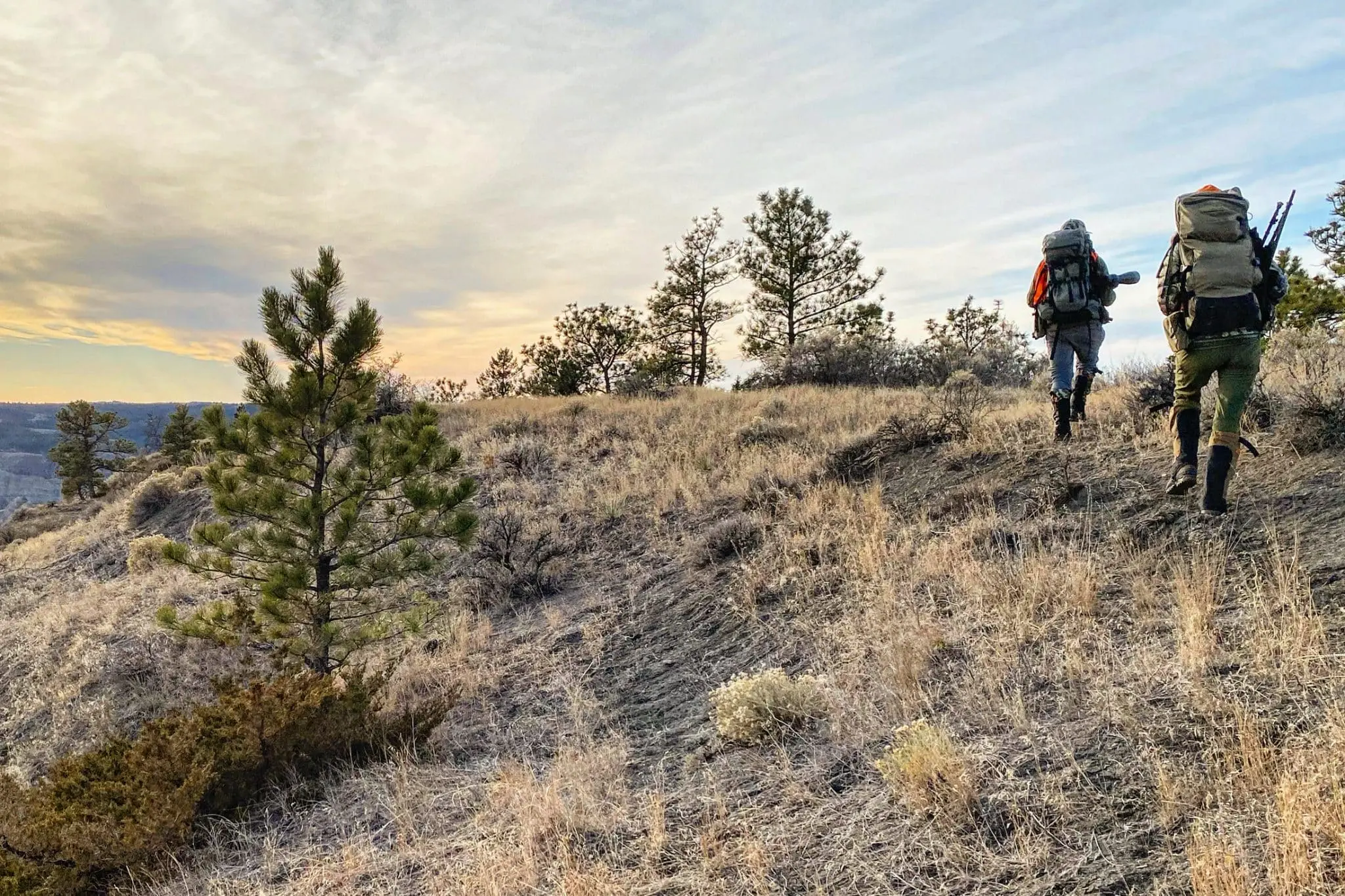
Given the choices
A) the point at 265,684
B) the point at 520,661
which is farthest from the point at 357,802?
the point at 520,661

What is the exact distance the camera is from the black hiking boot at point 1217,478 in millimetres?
4680

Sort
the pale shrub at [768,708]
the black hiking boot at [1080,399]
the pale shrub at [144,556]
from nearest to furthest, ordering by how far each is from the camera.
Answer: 1. the pale shrub at [768,708]
2. the black hiking boot at [1080,399]
3. the pale shrub at [144,556]

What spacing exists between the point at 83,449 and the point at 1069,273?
161ft

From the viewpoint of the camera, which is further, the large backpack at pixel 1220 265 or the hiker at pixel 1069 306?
the hiker at pixel 1069 306

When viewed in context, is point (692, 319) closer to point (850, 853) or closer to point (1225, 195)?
point (1225, 195)

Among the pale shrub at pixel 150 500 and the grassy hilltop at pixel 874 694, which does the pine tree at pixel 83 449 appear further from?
the grassy hilltop at pixel 874 694

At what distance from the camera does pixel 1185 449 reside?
196 inches

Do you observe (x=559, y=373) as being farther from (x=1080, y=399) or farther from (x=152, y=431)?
(x=152, y=431)

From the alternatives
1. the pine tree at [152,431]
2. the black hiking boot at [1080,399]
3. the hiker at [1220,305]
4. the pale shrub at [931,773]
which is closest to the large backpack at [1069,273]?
the black hiking boot at [1080,399]

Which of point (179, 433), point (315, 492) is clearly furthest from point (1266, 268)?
point (179, 433)

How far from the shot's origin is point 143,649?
362 inches

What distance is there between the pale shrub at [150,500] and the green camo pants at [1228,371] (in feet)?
66.4

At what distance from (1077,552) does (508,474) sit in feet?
33.1

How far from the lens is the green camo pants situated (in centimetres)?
458
